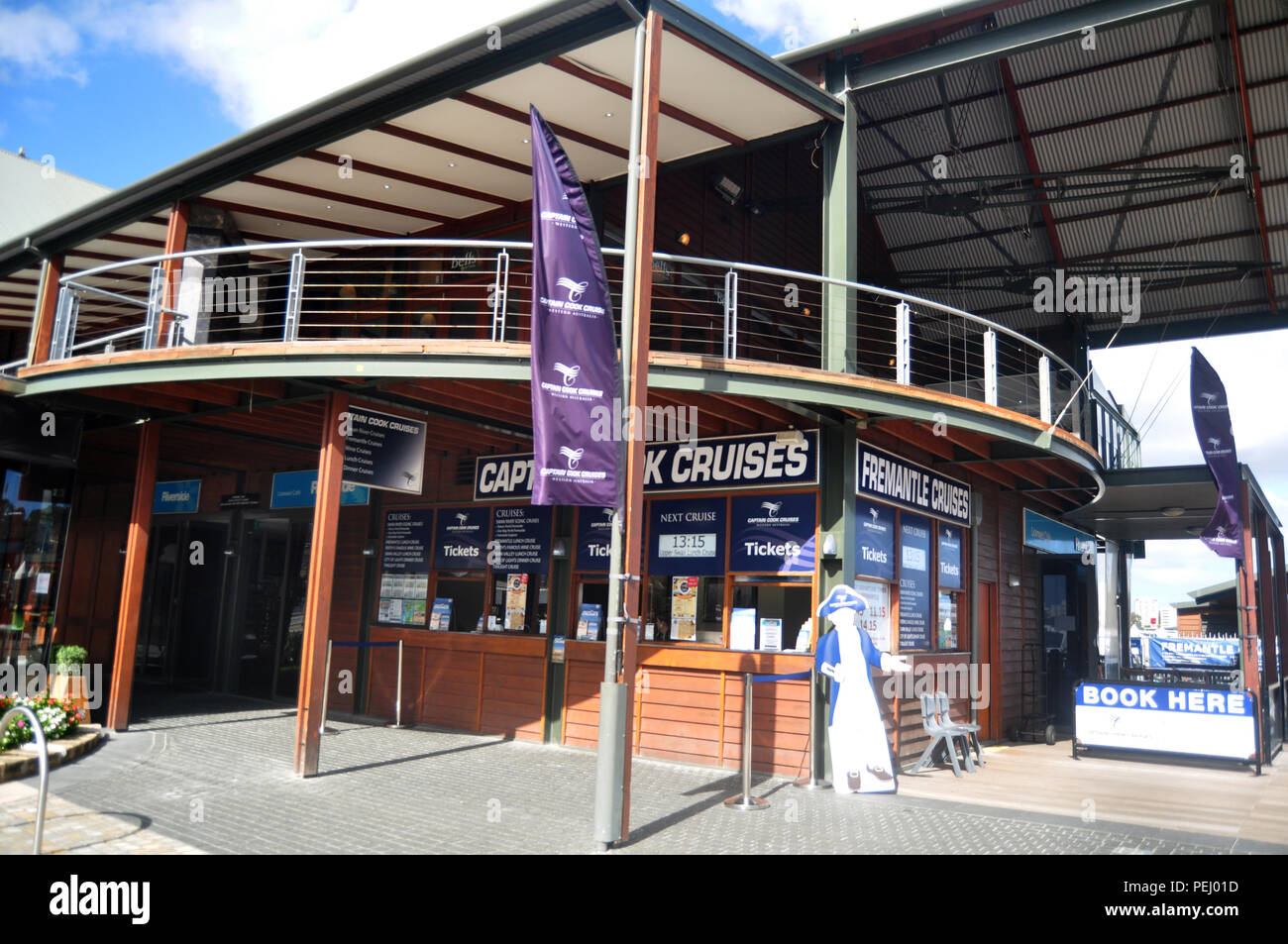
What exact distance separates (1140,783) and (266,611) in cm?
1255

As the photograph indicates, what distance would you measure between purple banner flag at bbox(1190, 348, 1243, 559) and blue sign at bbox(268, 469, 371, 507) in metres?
11.7

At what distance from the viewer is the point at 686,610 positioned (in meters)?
11.2

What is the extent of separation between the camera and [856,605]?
30.8 feet

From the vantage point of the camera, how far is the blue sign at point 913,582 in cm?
1158

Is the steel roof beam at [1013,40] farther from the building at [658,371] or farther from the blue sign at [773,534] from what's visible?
the blue sign at [773,534]

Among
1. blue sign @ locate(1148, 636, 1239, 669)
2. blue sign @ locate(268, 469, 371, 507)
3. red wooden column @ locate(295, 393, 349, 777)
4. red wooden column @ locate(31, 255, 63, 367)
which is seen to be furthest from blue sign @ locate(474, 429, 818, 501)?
blue sign @ locate(1148, 636, 1239, 669)

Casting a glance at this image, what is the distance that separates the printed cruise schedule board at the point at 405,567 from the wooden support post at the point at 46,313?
508cm

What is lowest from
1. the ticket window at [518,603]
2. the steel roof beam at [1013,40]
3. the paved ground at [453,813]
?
the paved ground at [453,813]

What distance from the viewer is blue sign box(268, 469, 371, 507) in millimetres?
14078

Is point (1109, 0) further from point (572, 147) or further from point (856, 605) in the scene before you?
point (856, 605)

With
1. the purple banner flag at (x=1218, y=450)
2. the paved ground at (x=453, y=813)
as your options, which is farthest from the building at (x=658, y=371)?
the purple banner flag at (x=1218, y=450)

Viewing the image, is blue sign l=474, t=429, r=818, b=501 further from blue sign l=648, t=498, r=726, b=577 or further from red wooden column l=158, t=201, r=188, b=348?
red wooden column l=158, t=201, r=188, b=348

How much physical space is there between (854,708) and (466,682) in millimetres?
5706
